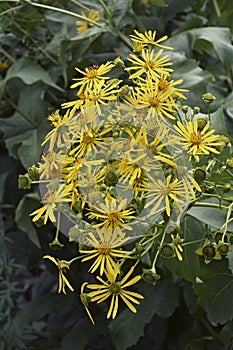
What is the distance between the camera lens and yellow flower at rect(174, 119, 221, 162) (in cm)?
74

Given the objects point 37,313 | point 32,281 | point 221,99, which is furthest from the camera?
point 32,281

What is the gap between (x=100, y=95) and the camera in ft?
2.55

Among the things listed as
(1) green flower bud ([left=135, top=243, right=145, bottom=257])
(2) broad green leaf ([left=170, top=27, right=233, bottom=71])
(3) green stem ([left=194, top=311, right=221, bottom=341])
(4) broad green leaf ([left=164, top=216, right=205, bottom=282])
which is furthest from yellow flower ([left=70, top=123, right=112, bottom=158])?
(3) green stem ([left=194, top=311, right=221, bottom=341])

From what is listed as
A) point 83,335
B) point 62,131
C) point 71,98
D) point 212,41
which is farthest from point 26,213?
point 62,131

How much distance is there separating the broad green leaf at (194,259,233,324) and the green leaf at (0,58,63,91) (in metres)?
0.45

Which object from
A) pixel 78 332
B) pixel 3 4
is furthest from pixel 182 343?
pixel 3 4

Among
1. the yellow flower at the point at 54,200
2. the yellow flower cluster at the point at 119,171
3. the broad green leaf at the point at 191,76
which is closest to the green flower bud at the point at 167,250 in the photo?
the yellow flower cluster at the point at 119,171

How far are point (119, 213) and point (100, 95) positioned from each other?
132 mm

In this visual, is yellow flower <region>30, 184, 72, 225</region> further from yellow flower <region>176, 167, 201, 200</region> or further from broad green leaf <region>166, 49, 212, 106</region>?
broad green leaf <region>166, 49, 212, 106</region>

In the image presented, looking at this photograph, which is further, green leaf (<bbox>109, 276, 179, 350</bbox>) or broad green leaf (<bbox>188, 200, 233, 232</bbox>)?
green leaf (<bbox>109, 276, 179, 350</bbox>)

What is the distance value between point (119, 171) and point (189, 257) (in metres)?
0.24

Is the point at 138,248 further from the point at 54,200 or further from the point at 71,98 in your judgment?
the point at 71,98

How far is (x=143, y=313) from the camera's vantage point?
131 cm

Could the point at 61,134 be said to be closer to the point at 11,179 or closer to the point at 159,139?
the point at 159,139
